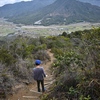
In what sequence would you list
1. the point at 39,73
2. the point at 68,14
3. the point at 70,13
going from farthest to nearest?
1. the point at 70,13
2. the point at 68,14
3. the point at 39,73

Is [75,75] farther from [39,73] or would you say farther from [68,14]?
[68,14]

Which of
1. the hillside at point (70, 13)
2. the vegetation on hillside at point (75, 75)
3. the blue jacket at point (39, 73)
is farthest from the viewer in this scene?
the hillside at point (70, 13)

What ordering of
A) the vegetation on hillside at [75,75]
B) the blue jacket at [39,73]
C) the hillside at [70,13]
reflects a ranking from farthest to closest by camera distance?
the hillside at [70,13], the blue jacket at [39,73], the vegetation on hillside at [75,75]

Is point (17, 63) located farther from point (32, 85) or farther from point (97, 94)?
point (97, 94)

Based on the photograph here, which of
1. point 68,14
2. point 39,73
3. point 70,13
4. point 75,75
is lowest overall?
point 68,14

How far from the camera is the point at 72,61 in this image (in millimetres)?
7520

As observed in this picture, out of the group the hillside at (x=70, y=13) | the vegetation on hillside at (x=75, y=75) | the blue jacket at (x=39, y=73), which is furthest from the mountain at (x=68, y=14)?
the blue jacket at (x=39, y=73)

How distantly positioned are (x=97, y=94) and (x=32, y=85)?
3.59m

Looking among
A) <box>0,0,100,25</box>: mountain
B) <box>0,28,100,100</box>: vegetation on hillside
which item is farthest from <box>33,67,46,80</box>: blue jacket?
<box>0,0,100,25</box>: mountain

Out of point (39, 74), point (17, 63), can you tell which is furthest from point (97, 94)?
point (17, 63)

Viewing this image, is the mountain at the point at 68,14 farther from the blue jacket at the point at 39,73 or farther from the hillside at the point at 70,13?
the blue jacket at the point at 39,73

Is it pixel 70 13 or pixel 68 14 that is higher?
pixel 70 13

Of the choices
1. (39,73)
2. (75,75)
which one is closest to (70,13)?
(39,73)

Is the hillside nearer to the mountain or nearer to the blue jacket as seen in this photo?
the mountain
